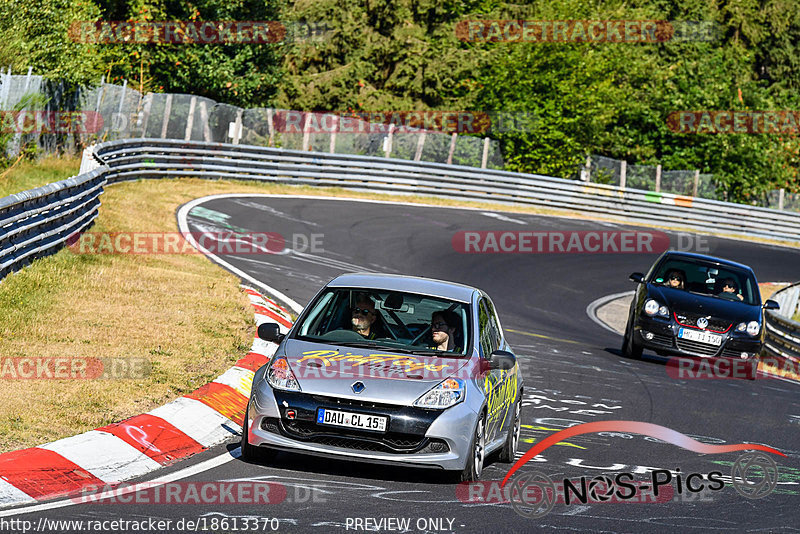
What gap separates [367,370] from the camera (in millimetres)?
7996

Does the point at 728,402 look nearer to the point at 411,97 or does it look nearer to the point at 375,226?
the point at 375,226

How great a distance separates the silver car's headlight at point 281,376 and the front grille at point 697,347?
9.74 m

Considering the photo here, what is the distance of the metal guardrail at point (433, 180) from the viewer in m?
30.5

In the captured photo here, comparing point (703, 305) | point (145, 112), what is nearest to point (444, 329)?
point (703, 305)

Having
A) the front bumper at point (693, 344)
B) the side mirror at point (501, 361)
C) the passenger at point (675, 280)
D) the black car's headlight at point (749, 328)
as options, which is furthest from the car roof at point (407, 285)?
the passenger at point (675, 280)

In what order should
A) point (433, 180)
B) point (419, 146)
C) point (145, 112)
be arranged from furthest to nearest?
point (419, 146) < point (433, 180) < point (145, 112)

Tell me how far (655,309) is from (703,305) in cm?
72

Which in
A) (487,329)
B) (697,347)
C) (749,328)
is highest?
(487,329)

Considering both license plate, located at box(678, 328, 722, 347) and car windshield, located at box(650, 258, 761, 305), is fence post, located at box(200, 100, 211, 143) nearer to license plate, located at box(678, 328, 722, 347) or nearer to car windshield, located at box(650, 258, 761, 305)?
car windshield, located at box(650, 258, 761, 305)

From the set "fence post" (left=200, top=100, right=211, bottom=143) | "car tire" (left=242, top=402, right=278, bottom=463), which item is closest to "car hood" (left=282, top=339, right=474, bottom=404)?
"car tire" (left=242, top=402, right=278, bottom=463)

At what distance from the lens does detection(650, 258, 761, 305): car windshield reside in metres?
17.4

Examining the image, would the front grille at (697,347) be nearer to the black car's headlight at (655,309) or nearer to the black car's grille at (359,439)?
the black car's headlight at (655,309)

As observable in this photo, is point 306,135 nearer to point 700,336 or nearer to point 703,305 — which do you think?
point 703,305

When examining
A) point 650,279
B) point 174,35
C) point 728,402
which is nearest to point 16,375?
point 728,402
